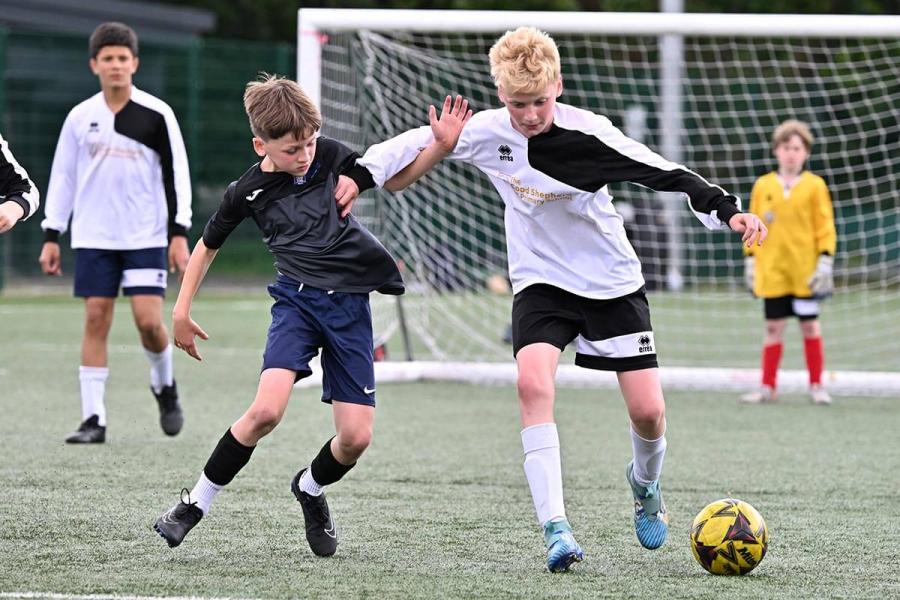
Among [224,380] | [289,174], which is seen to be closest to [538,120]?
[289,174]

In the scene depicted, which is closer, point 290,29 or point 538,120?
point 538,120

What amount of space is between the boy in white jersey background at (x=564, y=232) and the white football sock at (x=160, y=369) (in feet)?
9.41

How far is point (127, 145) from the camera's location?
22.7ft

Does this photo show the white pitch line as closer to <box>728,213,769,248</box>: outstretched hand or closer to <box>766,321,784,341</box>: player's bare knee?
<box>728,213,769,248</box>: outstretched hand

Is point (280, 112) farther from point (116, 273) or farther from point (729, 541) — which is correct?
point (116, 273)

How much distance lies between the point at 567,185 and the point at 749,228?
1.95ft

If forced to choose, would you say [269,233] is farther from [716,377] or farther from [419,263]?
[419,263]

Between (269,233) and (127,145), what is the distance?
2633mm

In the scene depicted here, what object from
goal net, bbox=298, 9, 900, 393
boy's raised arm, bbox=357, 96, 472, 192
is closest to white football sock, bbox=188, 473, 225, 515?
boy's raised arm, bbox=357, 96, 472, 192

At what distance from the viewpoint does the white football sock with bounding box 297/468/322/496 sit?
4.52 metres

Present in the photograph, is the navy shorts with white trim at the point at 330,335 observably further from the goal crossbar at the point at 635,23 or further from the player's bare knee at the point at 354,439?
the goal crossbar at the point at 635,23

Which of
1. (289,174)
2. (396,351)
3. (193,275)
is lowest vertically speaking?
(396,351)

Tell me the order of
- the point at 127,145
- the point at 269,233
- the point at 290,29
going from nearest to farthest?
the point at 269,233 → the point at 127,145 → the point at 290,29

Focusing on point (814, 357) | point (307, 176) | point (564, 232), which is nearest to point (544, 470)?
point (564, 232)
